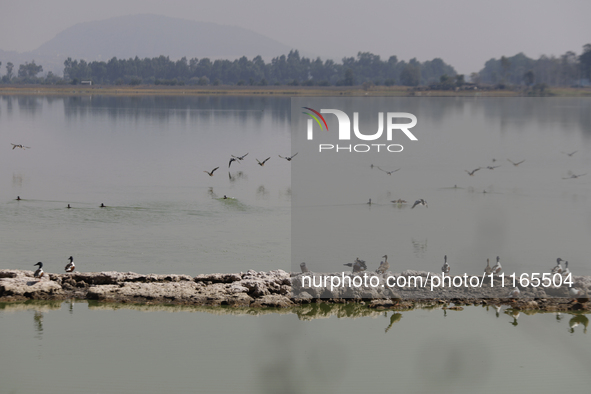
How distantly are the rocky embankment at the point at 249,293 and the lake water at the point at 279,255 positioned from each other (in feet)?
1.33

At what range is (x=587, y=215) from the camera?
30.2m

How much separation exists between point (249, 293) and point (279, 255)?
4547 millimetres

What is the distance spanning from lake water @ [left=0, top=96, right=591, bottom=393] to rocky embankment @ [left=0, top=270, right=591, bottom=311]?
0.41 metres

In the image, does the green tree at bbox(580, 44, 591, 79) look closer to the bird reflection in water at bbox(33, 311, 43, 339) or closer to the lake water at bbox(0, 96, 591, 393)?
the lake water at bbox(0, 96, 591, 393)

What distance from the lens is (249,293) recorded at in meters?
17.1

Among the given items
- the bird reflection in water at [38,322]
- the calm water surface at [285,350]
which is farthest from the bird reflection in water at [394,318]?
the bird reflection in water at [38,322]

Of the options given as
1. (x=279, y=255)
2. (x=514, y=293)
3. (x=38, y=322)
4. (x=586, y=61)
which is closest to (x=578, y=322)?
(x=514, y=293)

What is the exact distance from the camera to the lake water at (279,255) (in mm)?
14062

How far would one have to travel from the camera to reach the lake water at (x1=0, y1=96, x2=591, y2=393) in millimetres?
14062

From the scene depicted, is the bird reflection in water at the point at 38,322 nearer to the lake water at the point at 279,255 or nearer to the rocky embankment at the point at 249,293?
the lake water at the point at 279,255

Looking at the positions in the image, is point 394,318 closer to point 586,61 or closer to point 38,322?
point 38,322

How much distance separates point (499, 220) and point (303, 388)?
18.1 metres

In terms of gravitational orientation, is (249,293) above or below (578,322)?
above

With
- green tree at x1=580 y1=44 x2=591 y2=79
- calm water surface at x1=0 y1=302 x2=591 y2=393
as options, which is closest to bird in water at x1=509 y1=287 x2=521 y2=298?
calm water surface at x1=0 y1=302 x2=591 y2=393
